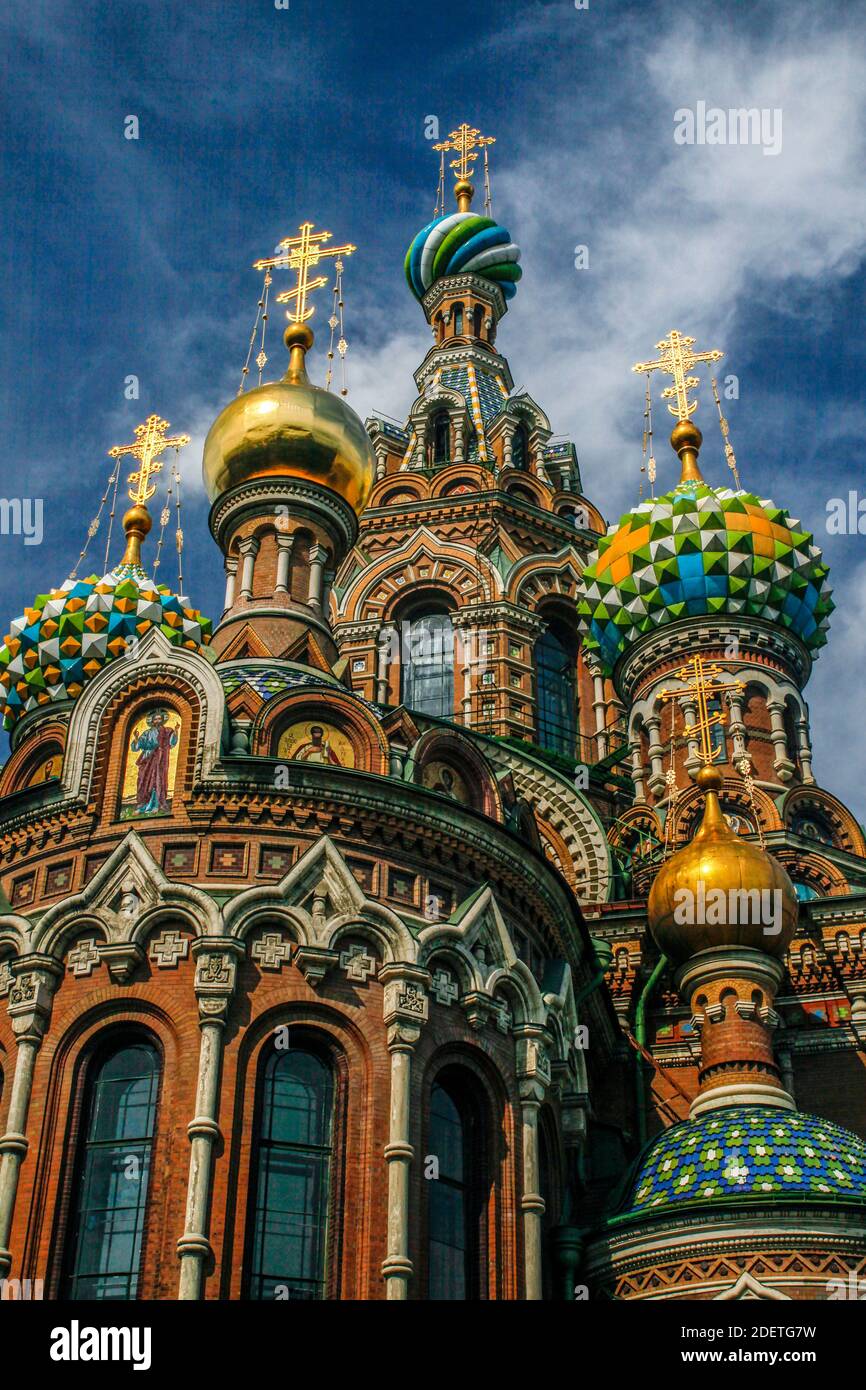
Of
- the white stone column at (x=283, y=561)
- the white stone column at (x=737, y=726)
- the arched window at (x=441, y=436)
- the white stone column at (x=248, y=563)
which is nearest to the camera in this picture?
the white stone column at (x=283, y=561)

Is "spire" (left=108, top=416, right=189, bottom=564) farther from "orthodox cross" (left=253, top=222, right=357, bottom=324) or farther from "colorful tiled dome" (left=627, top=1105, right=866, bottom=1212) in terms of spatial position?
"colorful tiled dome" (left=627, top=1105, right=866, bottom=1212)

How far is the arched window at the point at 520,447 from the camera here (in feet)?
85.0

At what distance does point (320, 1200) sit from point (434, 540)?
44.5 feet

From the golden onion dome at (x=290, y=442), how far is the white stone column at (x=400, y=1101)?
667 cm

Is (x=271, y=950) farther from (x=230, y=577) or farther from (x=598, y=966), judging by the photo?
(x=230, y=577)

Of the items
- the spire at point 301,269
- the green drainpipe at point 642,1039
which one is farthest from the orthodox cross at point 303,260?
the green drainpipe at point 642,1039

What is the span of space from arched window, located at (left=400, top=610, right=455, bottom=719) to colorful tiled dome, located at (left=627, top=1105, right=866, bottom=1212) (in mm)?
9771

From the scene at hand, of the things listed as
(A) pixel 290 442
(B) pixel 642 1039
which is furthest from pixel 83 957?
(A) pixel 290 442

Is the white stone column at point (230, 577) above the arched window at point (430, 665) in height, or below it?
below

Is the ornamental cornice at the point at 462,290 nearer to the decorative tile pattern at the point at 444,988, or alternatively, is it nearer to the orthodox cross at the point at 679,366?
the orthodox cross at the point at 679,366

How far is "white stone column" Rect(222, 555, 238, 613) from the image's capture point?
1806 cm

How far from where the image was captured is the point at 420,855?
1348 centimetres
